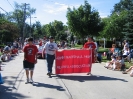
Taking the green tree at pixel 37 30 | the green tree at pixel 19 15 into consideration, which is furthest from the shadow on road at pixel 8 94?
the green tree at pixel 37 30

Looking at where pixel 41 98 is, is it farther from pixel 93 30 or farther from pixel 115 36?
pixel 115 36

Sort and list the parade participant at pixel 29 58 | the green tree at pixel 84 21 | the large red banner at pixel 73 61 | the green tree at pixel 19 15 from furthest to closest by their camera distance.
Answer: the green tree at pixel 19 15 → the green tree at pixel 84 21 → the large red banner at pixel 73 61 → the parade participant at pixel 29 58

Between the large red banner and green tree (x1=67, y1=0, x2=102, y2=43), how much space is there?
771 inches

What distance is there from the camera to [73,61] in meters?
11.1

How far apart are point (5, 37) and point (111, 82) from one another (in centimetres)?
4250

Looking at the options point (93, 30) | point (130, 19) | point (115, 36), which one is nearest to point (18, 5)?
point (115, 36)

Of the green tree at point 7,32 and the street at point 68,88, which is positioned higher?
the green tree at point 7,32

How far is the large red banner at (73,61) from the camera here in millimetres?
10892

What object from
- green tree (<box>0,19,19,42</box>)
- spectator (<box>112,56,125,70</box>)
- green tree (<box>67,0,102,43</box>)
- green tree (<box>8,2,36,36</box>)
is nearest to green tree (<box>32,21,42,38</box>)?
green tree (<box>8,2,36,36</box>)

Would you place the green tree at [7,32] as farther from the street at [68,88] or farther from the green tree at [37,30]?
the green tree at [37,30]

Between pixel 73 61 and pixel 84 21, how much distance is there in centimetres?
1994

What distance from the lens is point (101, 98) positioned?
7016 mm

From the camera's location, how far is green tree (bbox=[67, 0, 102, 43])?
30.6 m

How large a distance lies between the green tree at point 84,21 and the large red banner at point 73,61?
1959 centimetres
